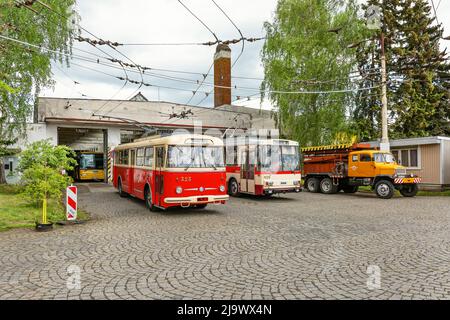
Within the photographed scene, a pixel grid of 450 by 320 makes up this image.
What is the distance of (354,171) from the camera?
63.5ft

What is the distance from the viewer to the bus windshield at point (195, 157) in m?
11.7

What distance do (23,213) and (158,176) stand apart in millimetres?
4377

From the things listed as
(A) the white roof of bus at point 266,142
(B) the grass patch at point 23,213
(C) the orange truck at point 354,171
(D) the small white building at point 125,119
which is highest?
(D) the small white building at point 125,119

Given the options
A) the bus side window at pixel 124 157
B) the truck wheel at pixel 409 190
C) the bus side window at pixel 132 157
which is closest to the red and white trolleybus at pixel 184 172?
the bus side window at pixel 132 157

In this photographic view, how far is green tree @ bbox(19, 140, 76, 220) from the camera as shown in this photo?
469 inches

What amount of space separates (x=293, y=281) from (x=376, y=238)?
3786 millimetres

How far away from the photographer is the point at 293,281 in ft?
16.5

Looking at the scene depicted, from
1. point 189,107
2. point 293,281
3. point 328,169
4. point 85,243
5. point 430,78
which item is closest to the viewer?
Result: point 293,281

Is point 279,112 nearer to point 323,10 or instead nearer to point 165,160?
point 323,10

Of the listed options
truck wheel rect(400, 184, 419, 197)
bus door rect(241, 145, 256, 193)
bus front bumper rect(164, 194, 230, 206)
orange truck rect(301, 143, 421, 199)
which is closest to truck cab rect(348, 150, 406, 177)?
orange truck rect(301, 143, 421, 199)

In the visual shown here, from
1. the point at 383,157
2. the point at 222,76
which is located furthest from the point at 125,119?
the point at 222,76

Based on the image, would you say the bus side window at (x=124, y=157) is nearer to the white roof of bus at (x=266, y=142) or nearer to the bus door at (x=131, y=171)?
the bus door at (x=131, y=171)

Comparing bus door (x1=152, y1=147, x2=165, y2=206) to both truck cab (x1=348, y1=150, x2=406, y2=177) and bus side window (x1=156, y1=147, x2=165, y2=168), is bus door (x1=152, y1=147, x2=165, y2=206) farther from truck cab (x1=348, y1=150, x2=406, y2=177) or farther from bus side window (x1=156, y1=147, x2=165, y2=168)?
truck cab (x1=348, y1=150, x2=406, y2=177)
